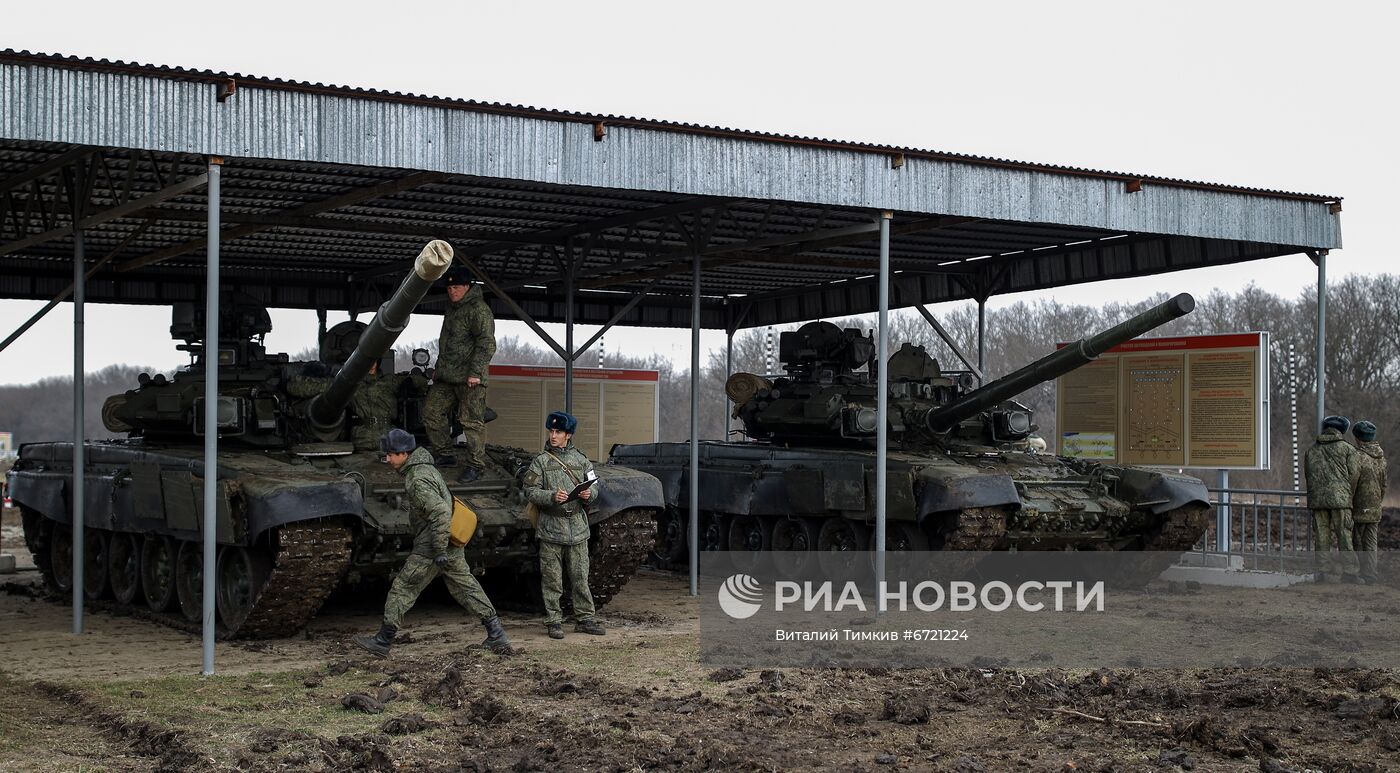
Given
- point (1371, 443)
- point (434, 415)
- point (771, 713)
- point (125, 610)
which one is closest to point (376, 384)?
point (434, 415)

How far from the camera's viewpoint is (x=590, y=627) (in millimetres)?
13461

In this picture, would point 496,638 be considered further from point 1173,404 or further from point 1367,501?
point 1367,501

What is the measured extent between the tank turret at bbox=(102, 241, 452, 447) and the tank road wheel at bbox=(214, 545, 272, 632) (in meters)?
1.51

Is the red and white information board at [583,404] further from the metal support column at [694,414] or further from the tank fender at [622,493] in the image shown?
the tank fender at [622,493]

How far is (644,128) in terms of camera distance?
13.6 metres

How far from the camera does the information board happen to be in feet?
59.1

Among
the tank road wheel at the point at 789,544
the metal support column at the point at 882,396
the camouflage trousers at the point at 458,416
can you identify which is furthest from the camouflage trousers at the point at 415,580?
the tank road wheel at the point at 789,544

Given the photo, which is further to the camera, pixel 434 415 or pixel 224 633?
pixel 434 415

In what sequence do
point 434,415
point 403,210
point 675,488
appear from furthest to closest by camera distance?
point 675,488, point 403,210, point 434,415

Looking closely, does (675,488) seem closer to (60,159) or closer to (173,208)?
(173,208)

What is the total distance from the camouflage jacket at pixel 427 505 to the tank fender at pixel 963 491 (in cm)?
573

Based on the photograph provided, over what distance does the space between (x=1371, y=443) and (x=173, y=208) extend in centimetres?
1354

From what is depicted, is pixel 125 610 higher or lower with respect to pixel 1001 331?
lower

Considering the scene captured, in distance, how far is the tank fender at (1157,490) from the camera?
16625mm
